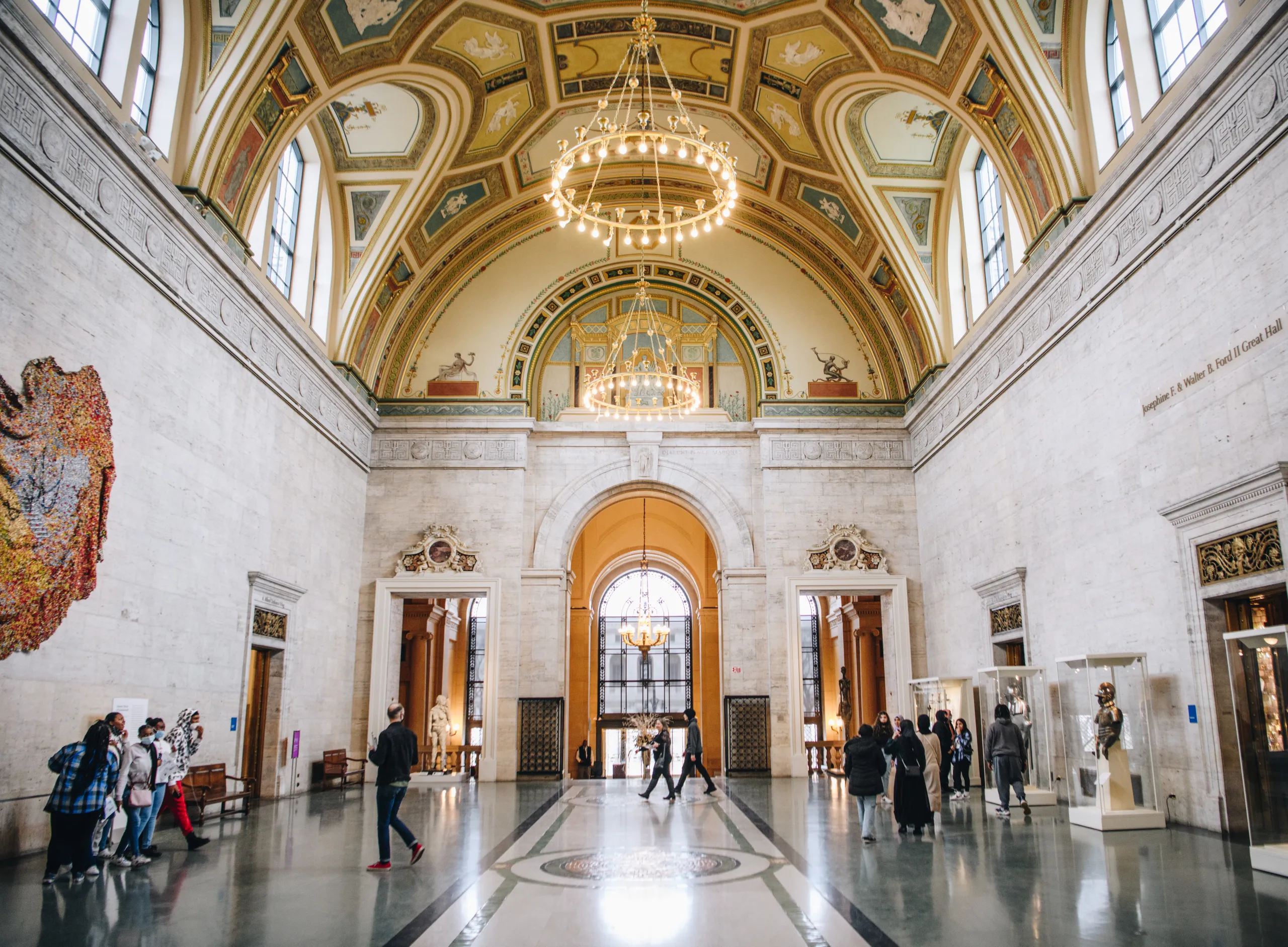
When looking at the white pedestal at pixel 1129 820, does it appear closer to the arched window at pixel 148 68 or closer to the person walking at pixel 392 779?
the person walking at pixel 392 779

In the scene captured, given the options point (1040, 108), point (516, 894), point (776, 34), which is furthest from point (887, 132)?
point (516, 894)

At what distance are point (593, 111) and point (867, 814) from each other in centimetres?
1155

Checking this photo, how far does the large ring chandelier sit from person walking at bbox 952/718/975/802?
7414 mm

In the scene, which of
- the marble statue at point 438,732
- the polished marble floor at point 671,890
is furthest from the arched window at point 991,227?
the marble statue at point 438,732

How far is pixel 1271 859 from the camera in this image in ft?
21.8

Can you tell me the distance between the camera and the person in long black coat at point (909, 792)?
908cm

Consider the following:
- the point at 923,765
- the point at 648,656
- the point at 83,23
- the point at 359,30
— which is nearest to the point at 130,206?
the point at 83,23

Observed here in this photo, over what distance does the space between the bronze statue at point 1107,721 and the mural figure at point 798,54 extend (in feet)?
30.6

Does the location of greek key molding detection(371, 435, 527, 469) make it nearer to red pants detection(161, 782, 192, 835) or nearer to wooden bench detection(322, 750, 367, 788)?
wooden bench detection(322, 750, 367, 788)

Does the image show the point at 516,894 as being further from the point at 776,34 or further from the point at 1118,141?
the point at 776,34

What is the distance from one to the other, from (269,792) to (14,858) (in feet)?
18.5

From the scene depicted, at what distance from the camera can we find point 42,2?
27.3 feet

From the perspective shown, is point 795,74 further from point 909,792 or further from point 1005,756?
point 909,792

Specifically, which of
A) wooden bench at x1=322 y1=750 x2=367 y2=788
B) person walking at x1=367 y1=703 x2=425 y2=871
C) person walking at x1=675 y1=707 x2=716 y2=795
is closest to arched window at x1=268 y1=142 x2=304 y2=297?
wooden bench at x1=322 y1=750 x2=367 y2=788
